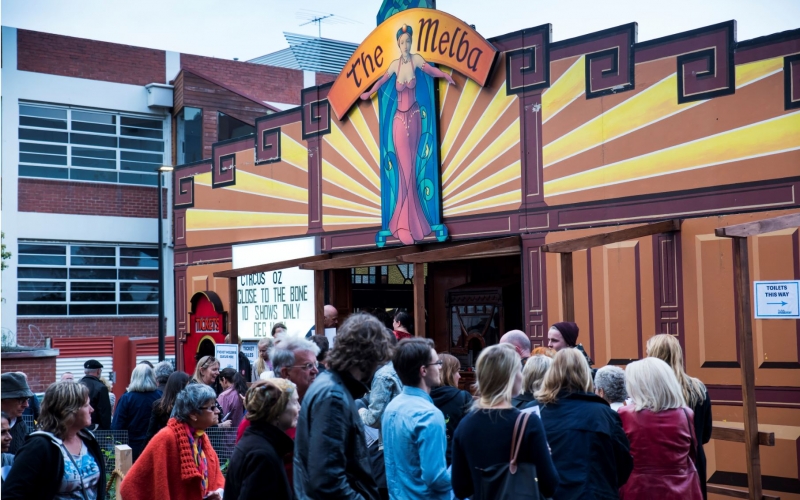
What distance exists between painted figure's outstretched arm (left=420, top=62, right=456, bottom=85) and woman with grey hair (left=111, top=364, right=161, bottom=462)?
5813 millimetres

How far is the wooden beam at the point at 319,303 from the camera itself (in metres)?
13.3

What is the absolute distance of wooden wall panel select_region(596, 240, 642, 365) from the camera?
390 inches

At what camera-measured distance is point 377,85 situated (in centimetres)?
1309

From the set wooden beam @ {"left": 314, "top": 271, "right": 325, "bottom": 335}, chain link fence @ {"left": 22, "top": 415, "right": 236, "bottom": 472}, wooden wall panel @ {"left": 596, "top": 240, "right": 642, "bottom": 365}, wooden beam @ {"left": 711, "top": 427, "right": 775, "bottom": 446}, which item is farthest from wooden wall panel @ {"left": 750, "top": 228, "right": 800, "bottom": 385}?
wooden beam @ {"left": 314, "top": 271, "right": 325, "bottom": 335}

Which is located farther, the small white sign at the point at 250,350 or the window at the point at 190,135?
the window at the point at 190,135

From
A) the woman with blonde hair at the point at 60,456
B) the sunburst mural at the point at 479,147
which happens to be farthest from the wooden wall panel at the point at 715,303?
the woman with blonde hair at the point at 60,456

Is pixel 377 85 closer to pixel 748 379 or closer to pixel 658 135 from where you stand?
pixel 658 135

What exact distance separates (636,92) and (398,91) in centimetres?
401

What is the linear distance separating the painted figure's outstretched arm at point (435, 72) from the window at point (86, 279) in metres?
14.5

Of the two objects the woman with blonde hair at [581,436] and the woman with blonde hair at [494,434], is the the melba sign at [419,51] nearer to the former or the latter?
the woman with blonde hair at [581,436]

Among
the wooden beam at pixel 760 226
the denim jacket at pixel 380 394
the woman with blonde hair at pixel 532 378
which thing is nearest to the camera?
the woman with blonde hair at pixel 532 378

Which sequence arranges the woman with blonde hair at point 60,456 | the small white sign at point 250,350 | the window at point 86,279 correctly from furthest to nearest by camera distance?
1. the window at point 86,279
2. the small white sign at point 250,350
3. the woman with blonde hair at point 60,456

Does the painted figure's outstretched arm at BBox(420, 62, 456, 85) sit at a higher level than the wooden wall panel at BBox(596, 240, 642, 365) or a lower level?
higher

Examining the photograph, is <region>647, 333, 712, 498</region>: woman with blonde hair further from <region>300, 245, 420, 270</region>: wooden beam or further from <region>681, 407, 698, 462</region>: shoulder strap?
<region>300, 245, 420, 270</region>: wooden beam
